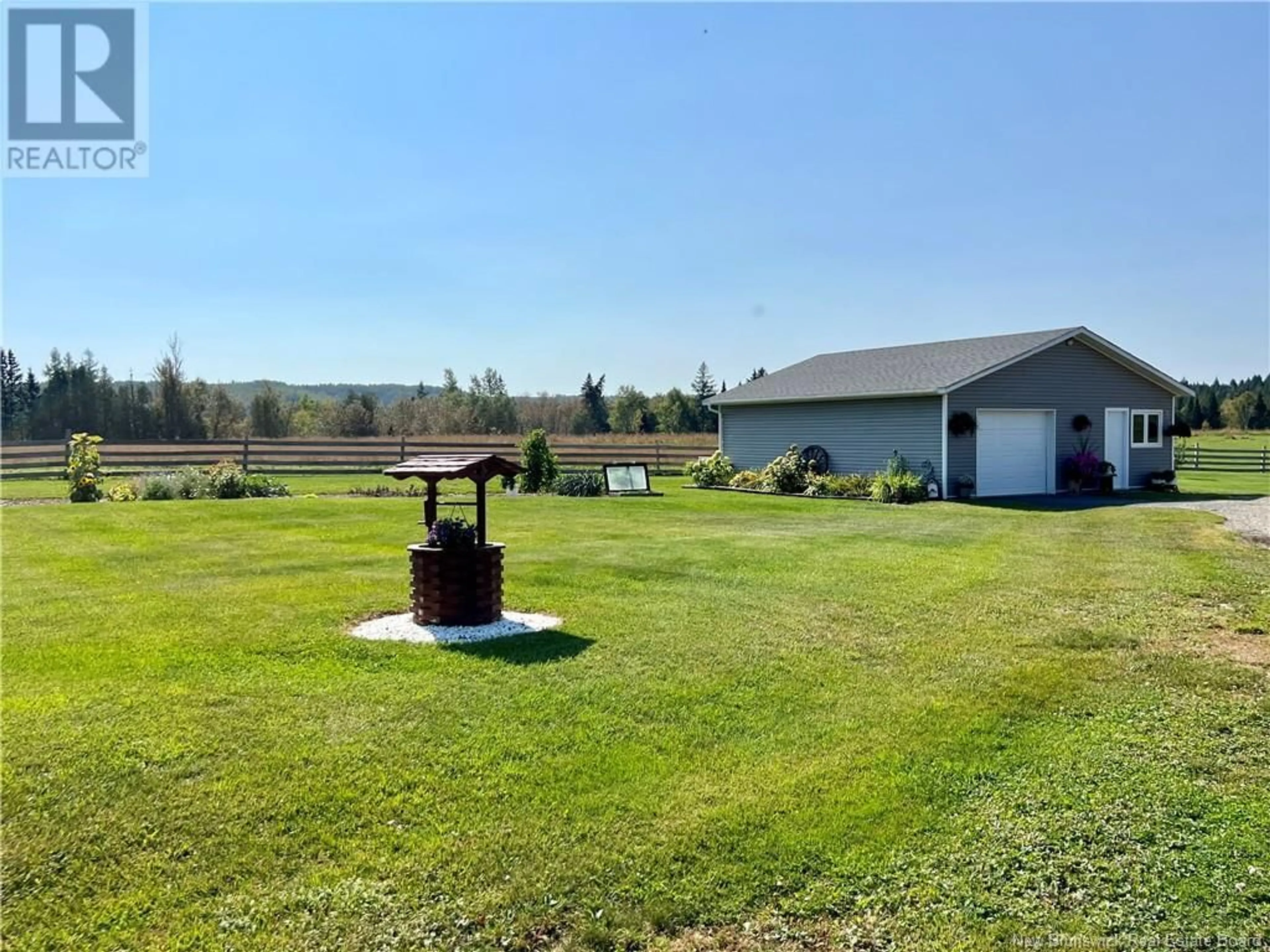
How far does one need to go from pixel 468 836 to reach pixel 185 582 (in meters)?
5.43

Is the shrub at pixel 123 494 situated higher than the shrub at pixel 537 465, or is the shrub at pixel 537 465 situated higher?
the shrub at pixel 537 465

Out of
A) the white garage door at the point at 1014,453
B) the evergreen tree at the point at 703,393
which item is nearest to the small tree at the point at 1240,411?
the evergreen tree at the point at 703,393

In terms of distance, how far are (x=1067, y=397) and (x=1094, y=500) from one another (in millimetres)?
2987

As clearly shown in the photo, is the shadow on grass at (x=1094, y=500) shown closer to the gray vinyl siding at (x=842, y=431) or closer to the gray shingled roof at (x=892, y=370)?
the gray vinyl siding at (x=842, y=431)

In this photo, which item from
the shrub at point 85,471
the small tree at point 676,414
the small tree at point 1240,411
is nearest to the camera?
the shrub at point 85,471

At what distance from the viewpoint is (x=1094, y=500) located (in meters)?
16.7

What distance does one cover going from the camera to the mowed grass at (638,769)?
2471 millimetres

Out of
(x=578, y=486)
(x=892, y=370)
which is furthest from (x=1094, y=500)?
(x=578, y=486)

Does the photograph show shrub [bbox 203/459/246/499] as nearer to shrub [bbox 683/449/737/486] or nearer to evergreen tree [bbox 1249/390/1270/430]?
shrub [bbox 683/449/737/486]

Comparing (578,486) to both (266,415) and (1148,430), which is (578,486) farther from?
(266,415)

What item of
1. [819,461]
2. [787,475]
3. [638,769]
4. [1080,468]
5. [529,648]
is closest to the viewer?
[638,769]

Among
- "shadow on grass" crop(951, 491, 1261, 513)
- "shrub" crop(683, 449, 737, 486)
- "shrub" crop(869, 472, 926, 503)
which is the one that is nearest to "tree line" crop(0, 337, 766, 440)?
"shrub" crop(683, 449, 737, 486)

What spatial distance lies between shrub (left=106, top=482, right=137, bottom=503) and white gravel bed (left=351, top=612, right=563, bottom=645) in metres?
11.3

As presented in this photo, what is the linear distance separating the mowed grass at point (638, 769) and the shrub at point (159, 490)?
893cm
